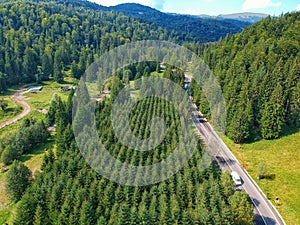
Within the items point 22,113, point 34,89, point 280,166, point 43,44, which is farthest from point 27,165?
point 43,44

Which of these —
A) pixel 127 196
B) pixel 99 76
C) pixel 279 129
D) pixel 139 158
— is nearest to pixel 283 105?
pixel 279 129

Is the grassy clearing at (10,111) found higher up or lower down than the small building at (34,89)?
lower down

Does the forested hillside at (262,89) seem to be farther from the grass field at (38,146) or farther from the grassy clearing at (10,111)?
the grassy clearing at (10,111)

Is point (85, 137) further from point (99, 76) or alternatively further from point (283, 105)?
point (99, 76)

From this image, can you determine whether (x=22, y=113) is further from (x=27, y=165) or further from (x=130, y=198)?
(x=130, y=198)

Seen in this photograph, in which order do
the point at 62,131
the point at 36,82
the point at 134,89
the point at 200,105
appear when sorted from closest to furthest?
the point at 62,131
the point at 200,105
the point at 134,89
the point at 36,82

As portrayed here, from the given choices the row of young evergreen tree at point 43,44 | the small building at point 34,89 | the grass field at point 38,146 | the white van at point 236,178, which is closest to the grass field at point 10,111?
the grass field at point 38,146

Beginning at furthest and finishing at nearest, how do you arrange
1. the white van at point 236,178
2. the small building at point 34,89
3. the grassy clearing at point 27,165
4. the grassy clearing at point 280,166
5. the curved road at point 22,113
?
the small building at point 34,89
the curved road at point 22,113
the white van at point 236,178
the grassy clearing at point 27,165
the grassy clearing at point 280,166
